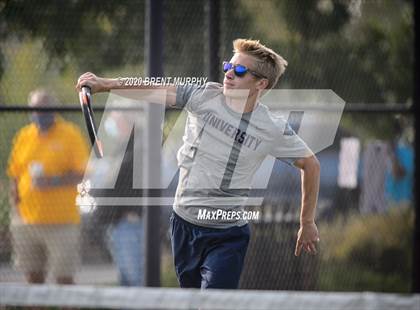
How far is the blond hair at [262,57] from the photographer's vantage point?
4.86 meters

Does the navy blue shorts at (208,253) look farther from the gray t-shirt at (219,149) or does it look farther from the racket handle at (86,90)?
the racket handle at (86,90)

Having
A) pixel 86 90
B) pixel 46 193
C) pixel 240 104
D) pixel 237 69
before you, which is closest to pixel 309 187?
pixel 240 104

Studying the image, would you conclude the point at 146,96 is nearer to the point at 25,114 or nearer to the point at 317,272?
the point at 25,114

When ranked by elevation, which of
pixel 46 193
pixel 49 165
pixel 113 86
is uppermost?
pixel 113 86

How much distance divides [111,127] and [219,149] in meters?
2.19

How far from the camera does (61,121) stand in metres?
6.71

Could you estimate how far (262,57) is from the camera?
4.90 metres

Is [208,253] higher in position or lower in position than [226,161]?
lower

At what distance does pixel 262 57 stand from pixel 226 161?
59 cm

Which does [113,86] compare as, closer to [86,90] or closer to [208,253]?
[86,90]

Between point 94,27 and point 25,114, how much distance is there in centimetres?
80

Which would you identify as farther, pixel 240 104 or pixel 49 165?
pixel 49 165
